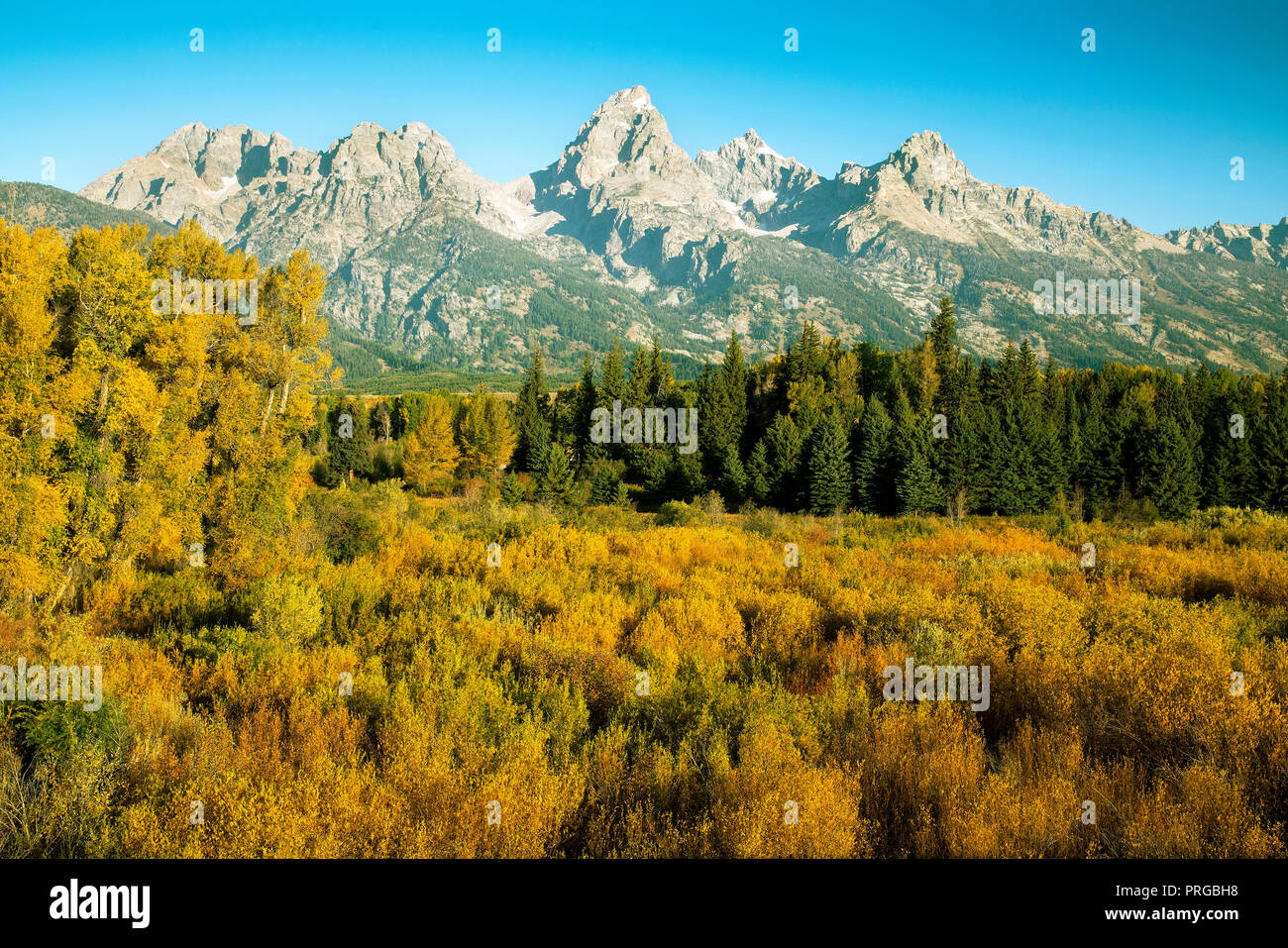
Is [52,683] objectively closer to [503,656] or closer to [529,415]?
[503,656]

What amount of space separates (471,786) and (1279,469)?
67.9 meters

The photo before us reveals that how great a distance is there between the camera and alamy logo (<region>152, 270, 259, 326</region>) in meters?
16.1

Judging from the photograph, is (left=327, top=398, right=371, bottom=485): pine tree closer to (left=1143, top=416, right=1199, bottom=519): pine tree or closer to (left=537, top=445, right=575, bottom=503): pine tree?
(left=537, top=445, right=575, bottom=503): pine tree

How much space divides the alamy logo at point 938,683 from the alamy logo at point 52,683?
8.93 m

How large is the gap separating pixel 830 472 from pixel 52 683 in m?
50.6

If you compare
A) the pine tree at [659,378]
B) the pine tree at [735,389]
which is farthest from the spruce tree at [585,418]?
the pine tree at [735,389]

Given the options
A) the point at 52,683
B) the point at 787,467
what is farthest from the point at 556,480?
the point at 52,683

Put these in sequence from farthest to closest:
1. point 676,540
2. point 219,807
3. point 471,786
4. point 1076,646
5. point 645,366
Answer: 1. point 645,366
2. point 676,540
3. point 1076,646
4. point 471,786
5. point 219,807

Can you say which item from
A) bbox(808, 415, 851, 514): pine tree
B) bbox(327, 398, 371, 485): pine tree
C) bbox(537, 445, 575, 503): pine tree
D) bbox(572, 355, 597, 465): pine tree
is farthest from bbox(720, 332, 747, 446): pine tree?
bbox(327, 398, 371, 485): pine tree
